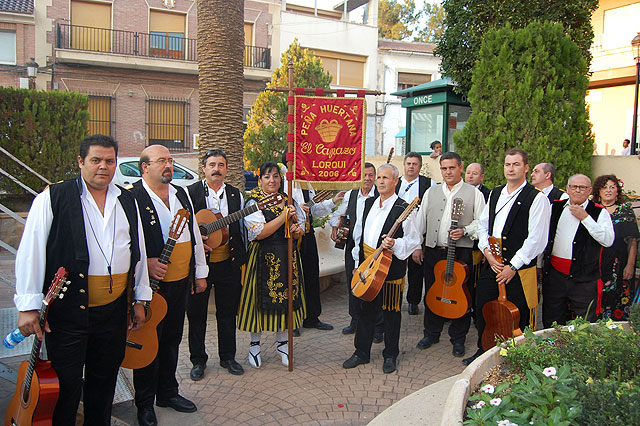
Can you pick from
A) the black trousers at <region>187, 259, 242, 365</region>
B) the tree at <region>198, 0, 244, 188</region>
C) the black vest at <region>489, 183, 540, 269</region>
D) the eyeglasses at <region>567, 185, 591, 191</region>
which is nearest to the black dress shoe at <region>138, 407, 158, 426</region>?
the black trousers at <region>187, 259, 242, 365</region>

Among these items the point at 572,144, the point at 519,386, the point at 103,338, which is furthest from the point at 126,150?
the point at 519,386

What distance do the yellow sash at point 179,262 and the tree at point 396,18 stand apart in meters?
34.6

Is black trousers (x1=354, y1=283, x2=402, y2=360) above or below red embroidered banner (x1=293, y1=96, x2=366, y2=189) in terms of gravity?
below

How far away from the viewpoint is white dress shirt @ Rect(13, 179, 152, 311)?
116 inches

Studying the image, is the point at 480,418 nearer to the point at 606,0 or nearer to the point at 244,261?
the point at 244,261

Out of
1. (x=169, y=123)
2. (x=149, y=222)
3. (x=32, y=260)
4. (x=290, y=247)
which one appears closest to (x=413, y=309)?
(x=290, y=247)

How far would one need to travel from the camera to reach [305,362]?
5.20 m

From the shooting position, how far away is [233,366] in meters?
4.88

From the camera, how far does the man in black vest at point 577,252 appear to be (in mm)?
4832

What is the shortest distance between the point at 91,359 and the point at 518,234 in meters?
3.68

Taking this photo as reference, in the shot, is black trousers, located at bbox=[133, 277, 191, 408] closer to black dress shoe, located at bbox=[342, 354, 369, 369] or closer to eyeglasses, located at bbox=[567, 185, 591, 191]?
black dress shoe, located at bbox=[342, 354, 369, 369]

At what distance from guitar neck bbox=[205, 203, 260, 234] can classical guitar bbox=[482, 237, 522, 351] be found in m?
2.23

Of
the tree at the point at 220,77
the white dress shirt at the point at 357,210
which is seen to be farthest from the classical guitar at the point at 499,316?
the tree at the point at 220,77

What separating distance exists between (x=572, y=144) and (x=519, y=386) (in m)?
6.44
